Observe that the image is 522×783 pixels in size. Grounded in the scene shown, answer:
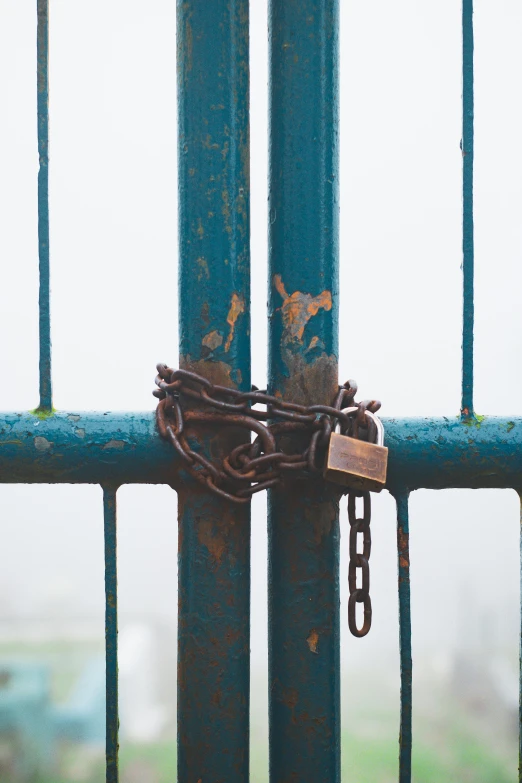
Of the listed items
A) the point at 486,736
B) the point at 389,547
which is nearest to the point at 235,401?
the point at 389,547

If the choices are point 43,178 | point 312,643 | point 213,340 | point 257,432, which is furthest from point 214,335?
point 312,643

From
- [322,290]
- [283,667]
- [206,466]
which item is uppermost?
[322,290]

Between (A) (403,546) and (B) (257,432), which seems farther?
(A) (403,546)

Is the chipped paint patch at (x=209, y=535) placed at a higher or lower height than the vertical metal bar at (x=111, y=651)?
higher

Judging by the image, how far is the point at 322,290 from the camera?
70 cm

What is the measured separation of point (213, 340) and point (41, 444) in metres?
0.22

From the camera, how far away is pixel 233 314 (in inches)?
27.4

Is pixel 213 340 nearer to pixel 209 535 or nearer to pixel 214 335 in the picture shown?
pixel 214 335

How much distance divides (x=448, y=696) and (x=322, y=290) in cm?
56

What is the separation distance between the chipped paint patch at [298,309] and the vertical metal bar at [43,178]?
29cm

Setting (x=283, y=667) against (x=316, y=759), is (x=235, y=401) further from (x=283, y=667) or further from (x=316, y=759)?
(x=316, y=759)

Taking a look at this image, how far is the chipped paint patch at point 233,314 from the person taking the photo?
0.69 meters

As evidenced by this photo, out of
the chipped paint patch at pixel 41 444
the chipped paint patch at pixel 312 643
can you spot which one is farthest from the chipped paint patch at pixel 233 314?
the chipped paint patch at pixel 312 643

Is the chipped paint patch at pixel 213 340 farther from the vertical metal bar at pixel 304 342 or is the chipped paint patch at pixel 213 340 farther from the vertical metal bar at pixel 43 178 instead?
the vertical metal bar at pixel 43 178
